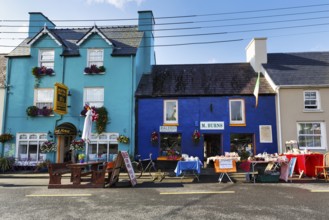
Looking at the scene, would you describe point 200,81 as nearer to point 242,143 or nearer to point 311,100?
point 242,143

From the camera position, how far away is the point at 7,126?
60.8ft

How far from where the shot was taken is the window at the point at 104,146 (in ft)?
59.1

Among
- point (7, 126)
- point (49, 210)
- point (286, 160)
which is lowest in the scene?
point (49, 210)

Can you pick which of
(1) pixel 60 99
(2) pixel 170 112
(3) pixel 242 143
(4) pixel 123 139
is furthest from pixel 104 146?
(3) pixel 242 143

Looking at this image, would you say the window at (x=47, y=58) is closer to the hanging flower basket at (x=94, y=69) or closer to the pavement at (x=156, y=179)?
the hanging flower basket at (x=94, y=69)

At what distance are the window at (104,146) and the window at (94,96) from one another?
2.10 meters

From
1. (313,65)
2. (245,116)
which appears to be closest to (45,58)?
(245,116)

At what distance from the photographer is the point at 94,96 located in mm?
18703

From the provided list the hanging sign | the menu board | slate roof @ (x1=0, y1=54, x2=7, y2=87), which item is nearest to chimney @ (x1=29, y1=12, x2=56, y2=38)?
slate roof @ (x1=0, y1=54, x2=7, y2=87)

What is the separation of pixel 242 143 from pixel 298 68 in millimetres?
6389

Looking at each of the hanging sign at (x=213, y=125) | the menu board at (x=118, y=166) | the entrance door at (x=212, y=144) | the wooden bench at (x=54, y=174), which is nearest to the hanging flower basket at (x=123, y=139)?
the hanging sign at (x=213, y=125)

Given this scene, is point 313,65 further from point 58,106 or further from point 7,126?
point 7,126

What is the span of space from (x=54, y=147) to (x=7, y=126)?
361cm

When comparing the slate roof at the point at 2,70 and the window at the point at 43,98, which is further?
the slate roof at the point at 2,70
